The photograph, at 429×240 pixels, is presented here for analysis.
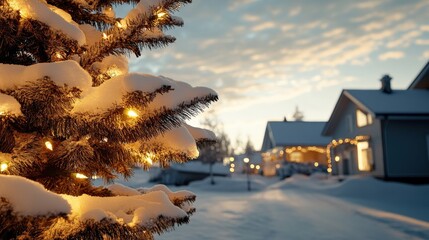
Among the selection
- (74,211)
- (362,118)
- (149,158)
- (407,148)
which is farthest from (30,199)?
(362,118)

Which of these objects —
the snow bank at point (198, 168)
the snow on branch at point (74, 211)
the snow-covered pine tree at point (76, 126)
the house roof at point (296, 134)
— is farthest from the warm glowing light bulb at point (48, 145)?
the house roof at point (296, 134)

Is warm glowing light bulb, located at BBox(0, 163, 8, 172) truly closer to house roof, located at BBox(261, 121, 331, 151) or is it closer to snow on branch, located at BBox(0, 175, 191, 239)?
snow on branch, located at BBox(0, 175, 191, 239)

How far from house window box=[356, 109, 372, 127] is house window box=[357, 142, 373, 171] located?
1.32 meters

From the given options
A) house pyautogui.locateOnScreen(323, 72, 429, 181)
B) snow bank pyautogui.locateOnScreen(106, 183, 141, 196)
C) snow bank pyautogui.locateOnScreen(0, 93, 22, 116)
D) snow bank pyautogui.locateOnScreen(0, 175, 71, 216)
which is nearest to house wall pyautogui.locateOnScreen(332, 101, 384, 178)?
house pyautogui.locateOnScreen(323, 72, 429, 181)

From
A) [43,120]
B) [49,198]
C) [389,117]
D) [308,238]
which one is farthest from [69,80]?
[389,117]

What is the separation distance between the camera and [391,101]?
2256 centimetres

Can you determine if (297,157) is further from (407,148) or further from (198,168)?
(407,148)

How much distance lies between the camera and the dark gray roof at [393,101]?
68.2ft

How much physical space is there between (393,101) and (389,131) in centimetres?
247

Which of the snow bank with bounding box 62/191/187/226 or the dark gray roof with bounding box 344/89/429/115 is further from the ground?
the dark gray roof with bounding box 344/89/429/115

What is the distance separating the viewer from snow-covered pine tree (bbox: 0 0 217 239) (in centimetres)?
172

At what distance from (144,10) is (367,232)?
832cm

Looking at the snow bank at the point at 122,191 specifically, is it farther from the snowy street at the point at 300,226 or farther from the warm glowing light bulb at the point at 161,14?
the snowy street at the point at 300,226

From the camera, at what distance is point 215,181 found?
2889 centimetres
